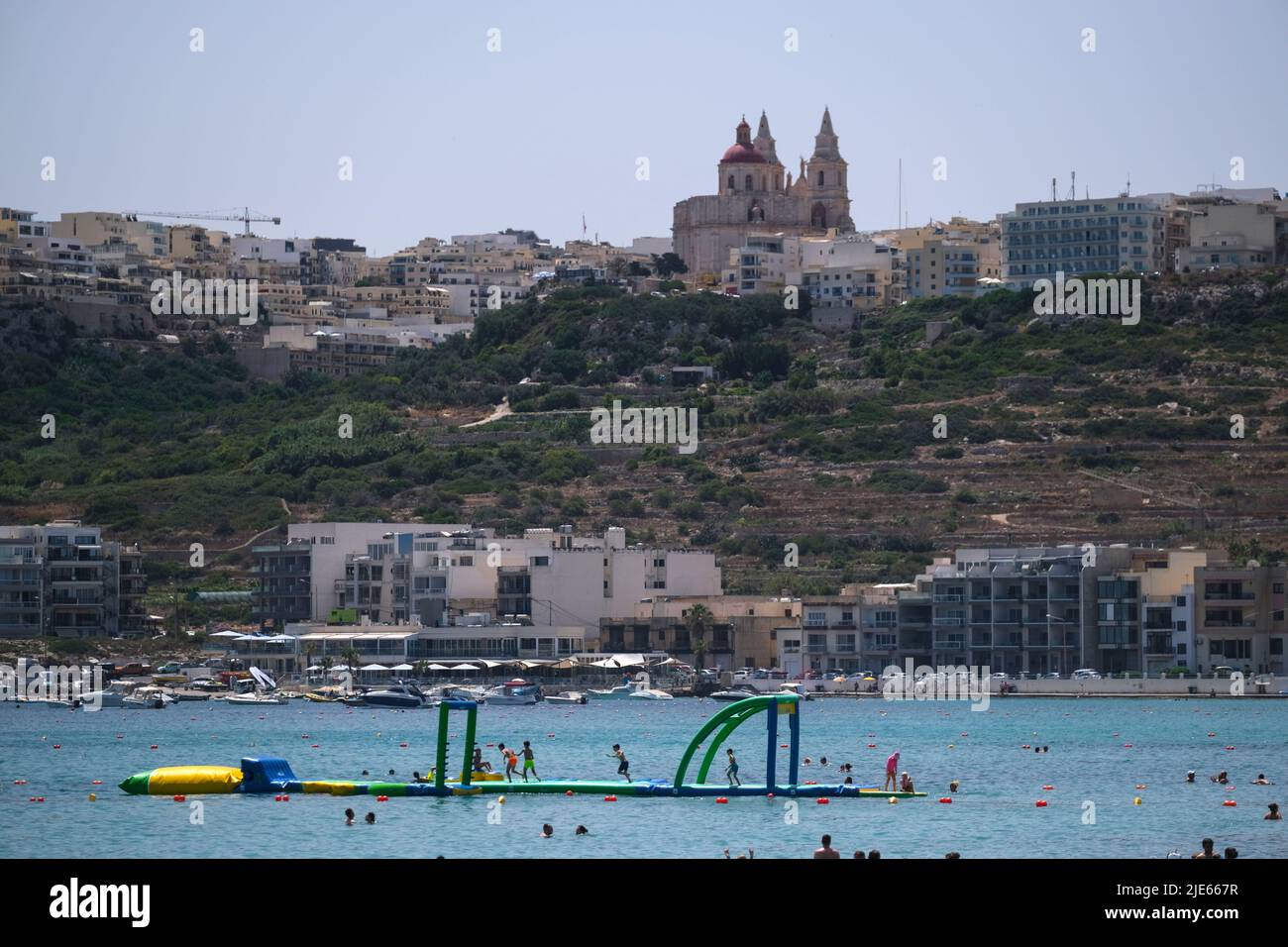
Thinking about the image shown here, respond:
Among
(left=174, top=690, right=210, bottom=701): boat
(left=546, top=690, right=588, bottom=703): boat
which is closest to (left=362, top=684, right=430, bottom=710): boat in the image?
(left=546, top=690, right=588, bottom=703): boat

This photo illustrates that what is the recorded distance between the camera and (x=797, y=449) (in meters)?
166

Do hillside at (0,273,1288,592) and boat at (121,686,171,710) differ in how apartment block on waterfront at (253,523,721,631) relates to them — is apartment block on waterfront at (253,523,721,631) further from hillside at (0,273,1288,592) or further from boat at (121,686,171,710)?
boat at (121,686,171,710)

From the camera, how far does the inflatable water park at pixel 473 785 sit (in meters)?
49.8

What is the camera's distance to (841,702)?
108000mm

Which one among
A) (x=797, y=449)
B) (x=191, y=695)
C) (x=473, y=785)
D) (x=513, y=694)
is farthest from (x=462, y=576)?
(x=473, y=785)

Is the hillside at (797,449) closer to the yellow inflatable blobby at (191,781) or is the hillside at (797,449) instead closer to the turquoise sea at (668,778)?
the turquoise sea at (668,778)

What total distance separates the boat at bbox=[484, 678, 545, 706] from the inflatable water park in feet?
173

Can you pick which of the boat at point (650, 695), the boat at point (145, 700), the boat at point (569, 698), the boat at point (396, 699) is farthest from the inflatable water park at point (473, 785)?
the boat at point (650, 695)

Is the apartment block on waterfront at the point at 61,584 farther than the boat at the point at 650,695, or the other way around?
the apartment block on waterfront at the point at 61,584

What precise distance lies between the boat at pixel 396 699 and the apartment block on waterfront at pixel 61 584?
2640cm

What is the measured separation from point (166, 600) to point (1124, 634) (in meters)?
57.0

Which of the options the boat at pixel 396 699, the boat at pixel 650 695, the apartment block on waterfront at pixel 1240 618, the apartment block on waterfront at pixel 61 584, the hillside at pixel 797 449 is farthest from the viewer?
the hillside at pixel 797 449
